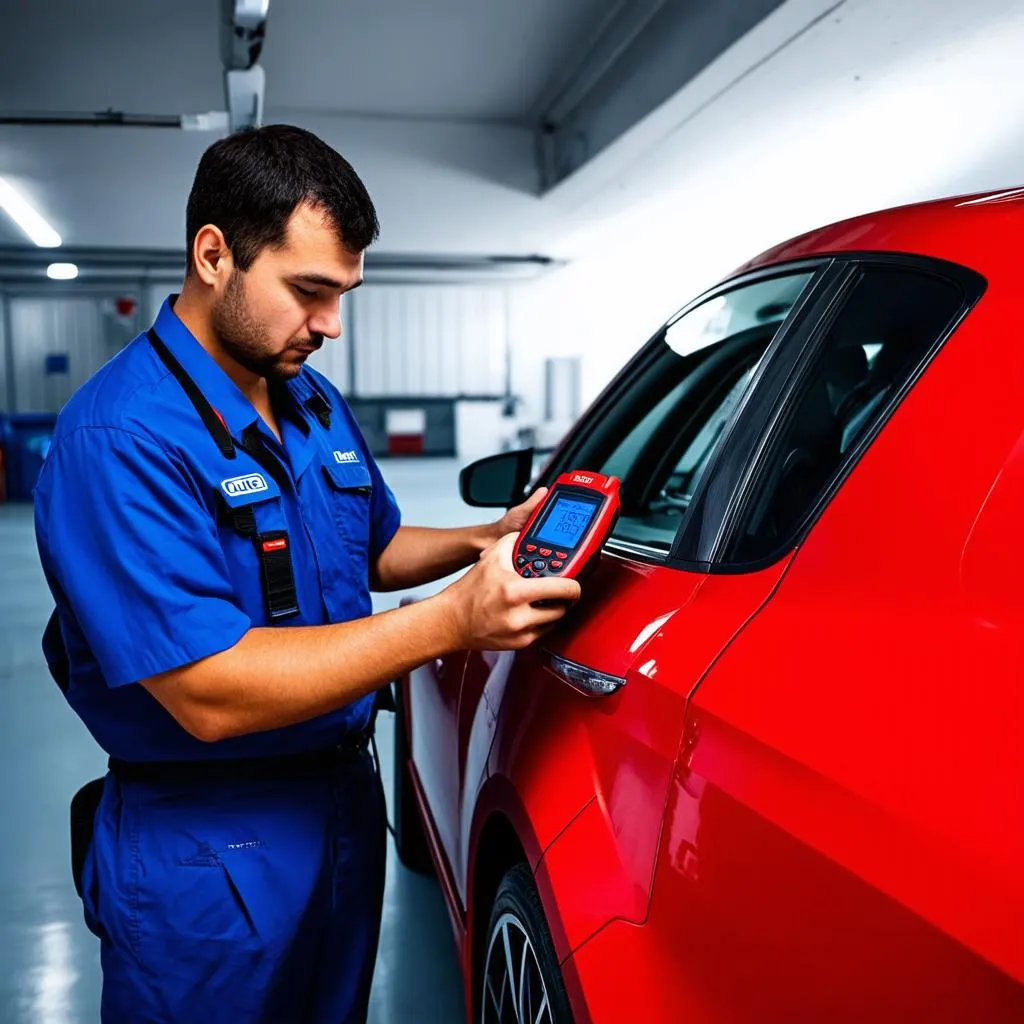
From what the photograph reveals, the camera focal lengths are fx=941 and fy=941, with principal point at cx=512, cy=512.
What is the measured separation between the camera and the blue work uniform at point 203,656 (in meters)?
1.16

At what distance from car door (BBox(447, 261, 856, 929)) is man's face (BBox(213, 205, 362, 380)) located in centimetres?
54

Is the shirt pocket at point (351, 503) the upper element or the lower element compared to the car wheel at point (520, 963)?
upper

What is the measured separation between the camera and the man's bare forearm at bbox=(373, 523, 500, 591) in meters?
1.77

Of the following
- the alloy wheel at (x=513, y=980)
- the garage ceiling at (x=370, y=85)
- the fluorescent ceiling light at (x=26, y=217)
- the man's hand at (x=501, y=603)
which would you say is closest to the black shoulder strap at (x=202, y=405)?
the man's hand at (x=501, y=603)

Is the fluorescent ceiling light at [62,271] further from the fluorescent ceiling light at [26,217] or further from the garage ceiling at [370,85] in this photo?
the garage ceiling at [370,85]

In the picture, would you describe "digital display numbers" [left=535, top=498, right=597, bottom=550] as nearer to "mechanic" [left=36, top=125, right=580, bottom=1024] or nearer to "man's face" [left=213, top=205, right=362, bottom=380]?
"mechanic" [left=36, top=125, right=580, bottom=1024]

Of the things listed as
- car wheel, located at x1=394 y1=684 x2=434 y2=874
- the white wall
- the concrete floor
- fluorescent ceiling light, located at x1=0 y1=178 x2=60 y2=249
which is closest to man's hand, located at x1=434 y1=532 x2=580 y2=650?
the concrete floor

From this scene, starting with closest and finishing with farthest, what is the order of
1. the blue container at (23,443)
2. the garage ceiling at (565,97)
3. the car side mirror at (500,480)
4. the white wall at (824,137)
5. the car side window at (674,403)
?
the car side window at (674,403), the car side mirror at (500,480), the white wall at (824,137), the garage ceiling at (565,97), the blue container at (23,443)

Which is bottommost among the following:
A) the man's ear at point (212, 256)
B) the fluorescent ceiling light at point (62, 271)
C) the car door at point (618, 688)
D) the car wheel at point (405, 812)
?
the car wheel at point (405, 812)

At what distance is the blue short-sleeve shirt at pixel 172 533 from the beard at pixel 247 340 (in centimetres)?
5

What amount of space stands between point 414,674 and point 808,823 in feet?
5.59

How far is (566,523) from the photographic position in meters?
1.21

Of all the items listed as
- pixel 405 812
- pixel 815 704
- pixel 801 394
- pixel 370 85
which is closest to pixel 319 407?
pixel 801 394

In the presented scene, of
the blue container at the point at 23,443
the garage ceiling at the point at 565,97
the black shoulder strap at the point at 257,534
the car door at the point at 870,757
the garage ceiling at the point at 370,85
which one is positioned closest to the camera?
the car door at the point at 870,757
